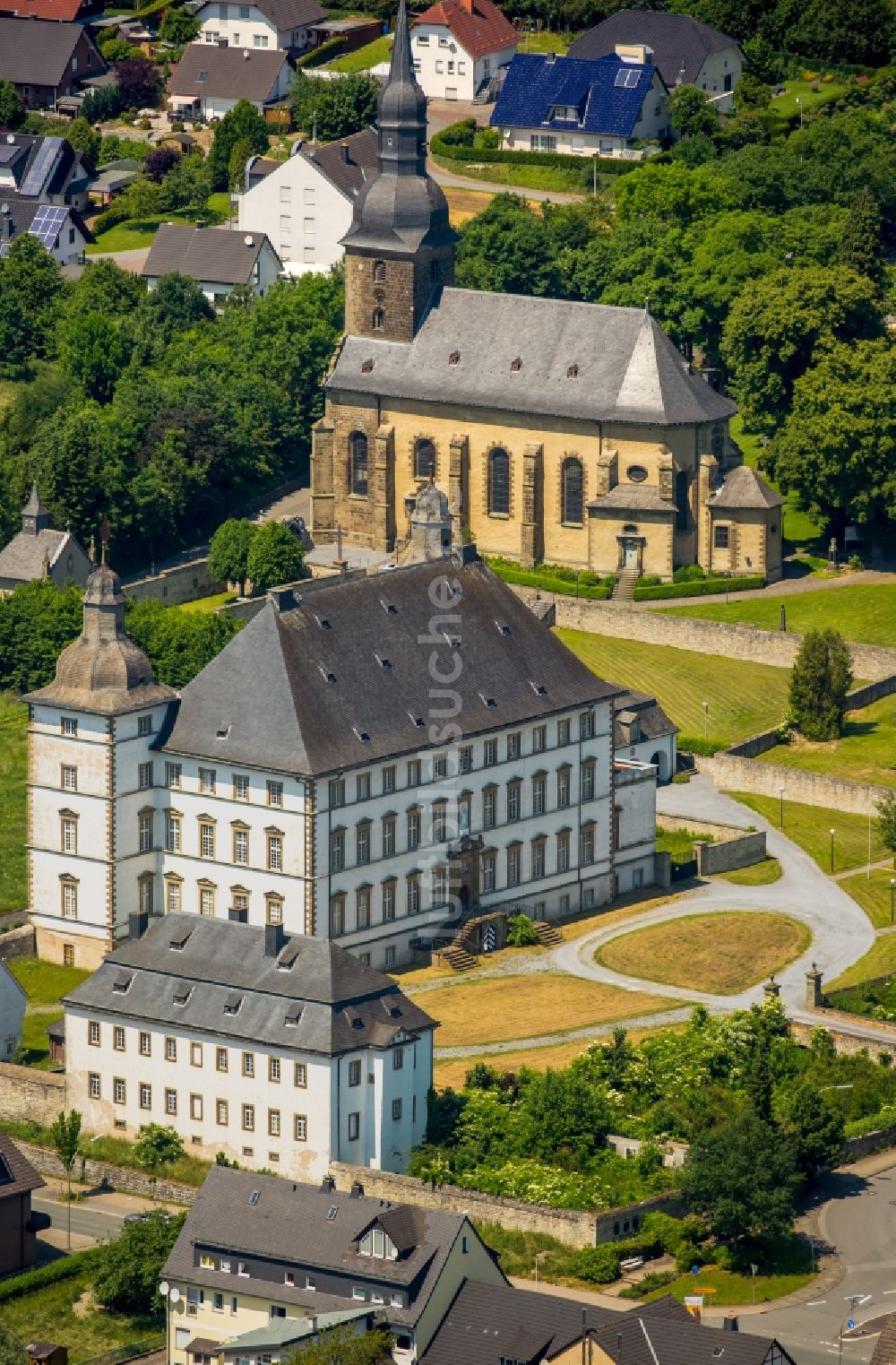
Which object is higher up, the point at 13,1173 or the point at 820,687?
the point at 820,687

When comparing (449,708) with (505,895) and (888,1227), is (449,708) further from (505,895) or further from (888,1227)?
(888,1227)

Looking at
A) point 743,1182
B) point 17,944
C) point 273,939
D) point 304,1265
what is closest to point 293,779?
point 17,944

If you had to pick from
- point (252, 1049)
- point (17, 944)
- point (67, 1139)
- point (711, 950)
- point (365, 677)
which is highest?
point (365, 677)

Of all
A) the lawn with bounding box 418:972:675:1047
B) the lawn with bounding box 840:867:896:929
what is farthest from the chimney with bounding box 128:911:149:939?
the lawn with bounding box 840:867:896:929

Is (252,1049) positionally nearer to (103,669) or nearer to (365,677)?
(103,669)

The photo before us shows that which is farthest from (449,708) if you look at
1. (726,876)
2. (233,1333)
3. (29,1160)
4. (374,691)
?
(233,1333)

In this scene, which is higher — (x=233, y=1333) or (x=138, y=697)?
(x=138, y=697)

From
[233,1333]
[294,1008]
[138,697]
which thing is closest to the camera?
[233,1333]

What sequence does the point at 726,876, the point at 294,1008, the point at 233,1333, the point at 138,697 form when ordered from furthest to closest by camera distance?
the point at 726,876 < the point at 138,697 < the point at 294,1008 < the point at 233,1333
